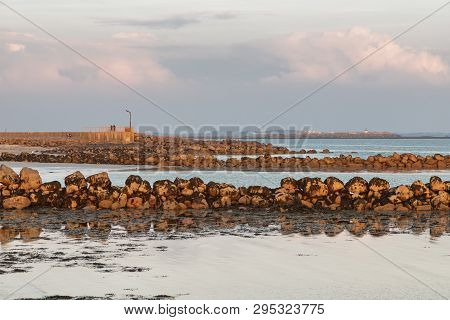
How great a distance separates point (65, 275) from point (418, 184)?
13.5 metres

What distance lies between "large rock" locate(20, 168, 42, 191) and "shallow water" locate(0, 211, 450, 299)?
8.78ft

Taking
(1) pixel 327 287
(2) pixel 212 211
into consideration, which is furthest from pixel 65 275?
(2) pixel 212 211

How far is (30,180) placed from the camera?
70.9 ft

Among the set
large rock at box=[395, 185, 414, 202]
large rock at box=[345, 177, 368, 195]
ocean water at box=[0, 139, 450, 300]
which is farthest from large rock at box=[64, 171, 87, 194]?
large rock at box=[395, 185, 414, 202]

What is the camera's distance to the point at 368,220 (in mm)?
18375

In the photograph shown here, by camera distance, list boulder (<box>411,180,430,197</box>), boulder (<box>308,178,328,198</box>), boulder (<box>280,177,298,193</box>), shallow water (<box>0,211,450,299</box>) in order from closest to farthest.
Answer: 1. shallow water (<box>0,211,450,299</box>)
2. boulder (<box>308,178,328,198</box>)
3. boulder (<box>411,180,430,197</box>)
4. boulder (<box>280,177,298,193</box>)

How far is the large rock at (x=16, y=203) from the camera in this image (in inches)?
809

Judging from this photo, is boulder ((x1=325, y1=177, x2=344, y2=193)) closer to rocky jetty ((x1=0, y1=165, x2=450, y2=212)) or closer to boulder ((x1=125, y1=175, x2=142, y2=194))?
rocky jetty ((x1=0, y1=165, x2=450, y2=212))

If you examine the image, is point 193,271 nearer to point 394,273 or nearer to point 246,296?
point 246,296

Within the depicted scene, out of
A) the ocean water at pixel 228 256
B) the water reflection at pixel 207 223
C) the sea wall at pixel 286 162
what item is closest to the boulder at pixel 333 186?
the water reflection at pixel 207 223

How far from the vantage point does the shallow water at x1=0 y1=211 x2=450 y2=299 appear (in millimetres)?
10055

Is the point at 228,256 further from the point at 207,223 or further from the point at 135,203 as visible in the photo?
the point at 135,203

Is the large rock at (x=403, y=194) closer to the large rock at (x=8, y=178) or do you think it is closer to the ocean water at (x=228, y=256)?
the ocean water at (x=228, y=256)

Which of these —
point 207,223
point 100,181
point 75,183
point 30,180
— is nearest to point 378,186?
point 207,223
